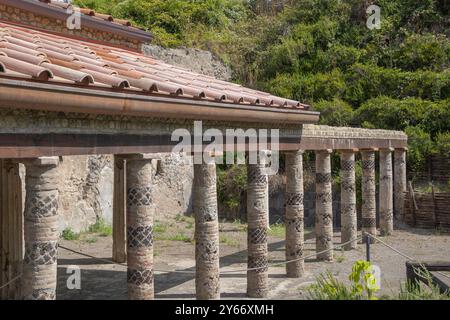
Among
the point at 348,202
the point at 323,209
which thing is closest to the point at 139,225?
the point at 323,209

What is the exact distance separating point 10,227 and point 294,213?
5.24m

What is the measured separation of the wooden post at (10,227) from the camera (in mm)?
7816

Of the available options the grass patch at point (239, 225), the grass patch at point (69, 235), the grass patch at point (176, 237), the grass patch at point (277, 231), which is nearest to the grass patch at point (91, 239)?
the grass patch at point (69, 235)

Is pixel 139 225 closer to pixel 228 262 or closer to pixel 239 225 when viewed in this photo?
pixel 228 262

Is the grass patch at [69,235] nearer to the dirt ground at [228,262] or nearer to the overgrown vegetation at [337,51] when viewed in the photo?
the dirt ground at [228,262]

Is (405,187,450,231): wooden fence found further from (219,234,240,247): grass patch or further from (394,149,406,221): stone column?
(219,234,240,247): grass patch

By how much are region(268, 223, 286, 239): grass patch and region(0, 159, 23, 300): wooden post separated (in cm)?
920

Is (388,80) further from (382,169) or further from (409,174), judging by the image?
(382,169)

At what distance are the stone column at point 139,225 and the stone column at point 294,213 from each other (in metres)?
4.47

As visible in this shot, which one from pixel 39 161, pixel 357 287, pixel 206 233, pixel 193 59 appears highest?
pixel 193 59

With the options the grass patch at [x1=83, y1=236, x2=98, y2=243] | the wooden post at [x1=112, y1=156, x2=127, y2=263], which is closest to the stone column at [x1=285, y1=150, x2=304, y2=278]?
the wooden post at [x1=112, y1=156, x2=127, y2=263]

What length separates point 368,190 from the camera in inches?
577

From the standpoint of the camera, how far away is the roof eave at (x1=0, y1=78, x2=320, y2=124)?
3928 millimetres
